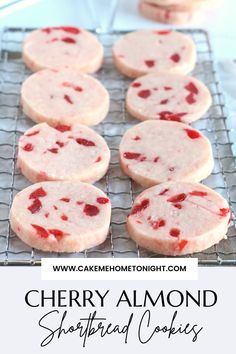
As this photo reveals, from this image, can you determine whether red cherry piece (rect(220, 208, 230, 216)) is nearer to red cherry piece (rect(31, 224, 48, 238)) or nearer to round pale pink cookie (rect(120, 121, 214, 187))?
round pale pink cookie (rect(120, 121, 214, 187))

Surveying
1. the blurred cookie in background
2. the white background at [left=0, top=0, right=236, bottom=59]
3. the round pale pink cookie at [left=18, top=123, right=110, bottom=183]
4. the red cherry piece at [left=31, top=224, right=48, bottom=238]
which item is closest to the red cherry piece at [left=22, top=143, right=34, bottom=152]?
the round pale pink cookie at [left=18, top=123, right=110, bottom=183]

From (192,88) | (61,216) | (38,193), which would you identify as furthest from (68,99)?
(61,216)

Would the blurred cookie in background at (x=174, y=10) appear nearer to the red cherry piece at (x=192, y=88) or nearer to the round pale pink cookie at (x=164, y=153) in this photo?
the red cherry piece at (x=192, y=88)

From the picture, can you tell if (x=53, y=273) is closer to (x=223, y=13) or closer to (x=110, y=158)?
(x=110, y=158)

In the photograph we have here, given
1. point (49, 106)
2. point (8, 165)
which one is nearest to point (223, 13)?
point (49, 106)

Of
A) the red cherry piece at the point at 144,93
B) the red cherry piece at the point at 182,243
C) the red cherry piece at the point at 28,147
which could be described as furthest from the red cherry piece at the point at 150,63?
the red cherry piece at the point at 182,243

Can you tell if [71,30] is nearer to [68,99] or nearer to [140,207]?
[68,99]
